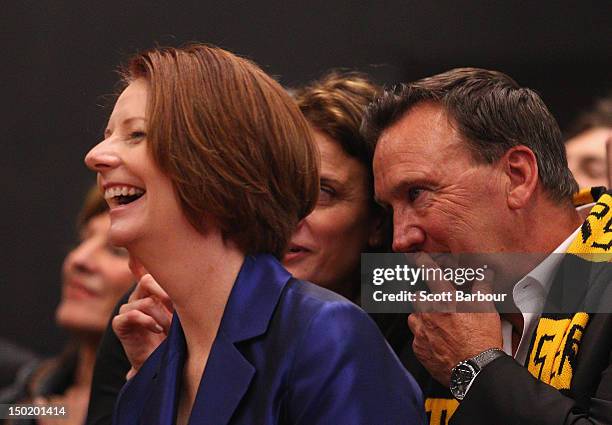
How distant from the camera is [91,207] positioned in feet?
9.59

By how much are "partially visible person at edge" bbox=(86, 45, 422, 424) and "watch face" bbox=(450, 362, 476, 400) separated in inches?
8.7

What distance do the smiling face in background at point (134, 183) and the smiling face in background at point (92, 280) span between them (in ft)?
3.98

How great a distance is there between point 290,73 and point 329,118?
0.62m

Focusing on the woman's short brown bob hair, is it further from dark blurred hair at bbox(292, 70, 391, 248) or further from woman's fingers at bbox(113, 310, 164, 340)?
dark blurred hair at bbox(292, 70, 391, 248)

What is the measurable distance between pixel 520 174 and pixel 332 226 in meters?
0.45

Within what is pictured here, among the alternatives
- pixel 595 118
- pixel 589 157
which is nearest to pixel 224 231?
pixel 589 157

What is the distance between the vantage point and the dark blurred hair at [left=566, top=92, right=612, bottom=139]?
119 inches

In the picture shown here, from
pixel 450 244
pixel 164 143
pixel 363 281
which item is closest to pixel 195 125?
pixel 164 143

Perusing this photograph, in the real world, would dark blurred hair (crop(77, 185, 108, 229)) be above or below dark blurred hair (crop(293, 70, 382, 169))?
below

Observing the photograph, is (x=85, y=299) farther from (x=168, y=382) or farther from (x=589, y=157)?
(x=589, y=157)

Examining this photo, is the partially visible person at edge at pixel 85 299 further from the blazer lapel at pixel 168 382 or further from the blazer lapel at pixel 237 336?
the blazer lapel at pixel 237 336

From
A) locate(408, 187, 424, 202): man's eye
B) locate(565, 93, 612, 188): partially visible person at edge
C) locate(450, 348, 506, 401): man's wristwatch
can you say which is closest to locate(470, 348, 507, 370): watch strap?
locate(450, 348, 506, 401): man's wristwatch

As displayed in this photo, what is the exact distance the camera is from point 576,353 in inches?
72.2

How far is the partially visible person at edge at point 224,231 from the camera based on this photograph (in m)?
1.60
